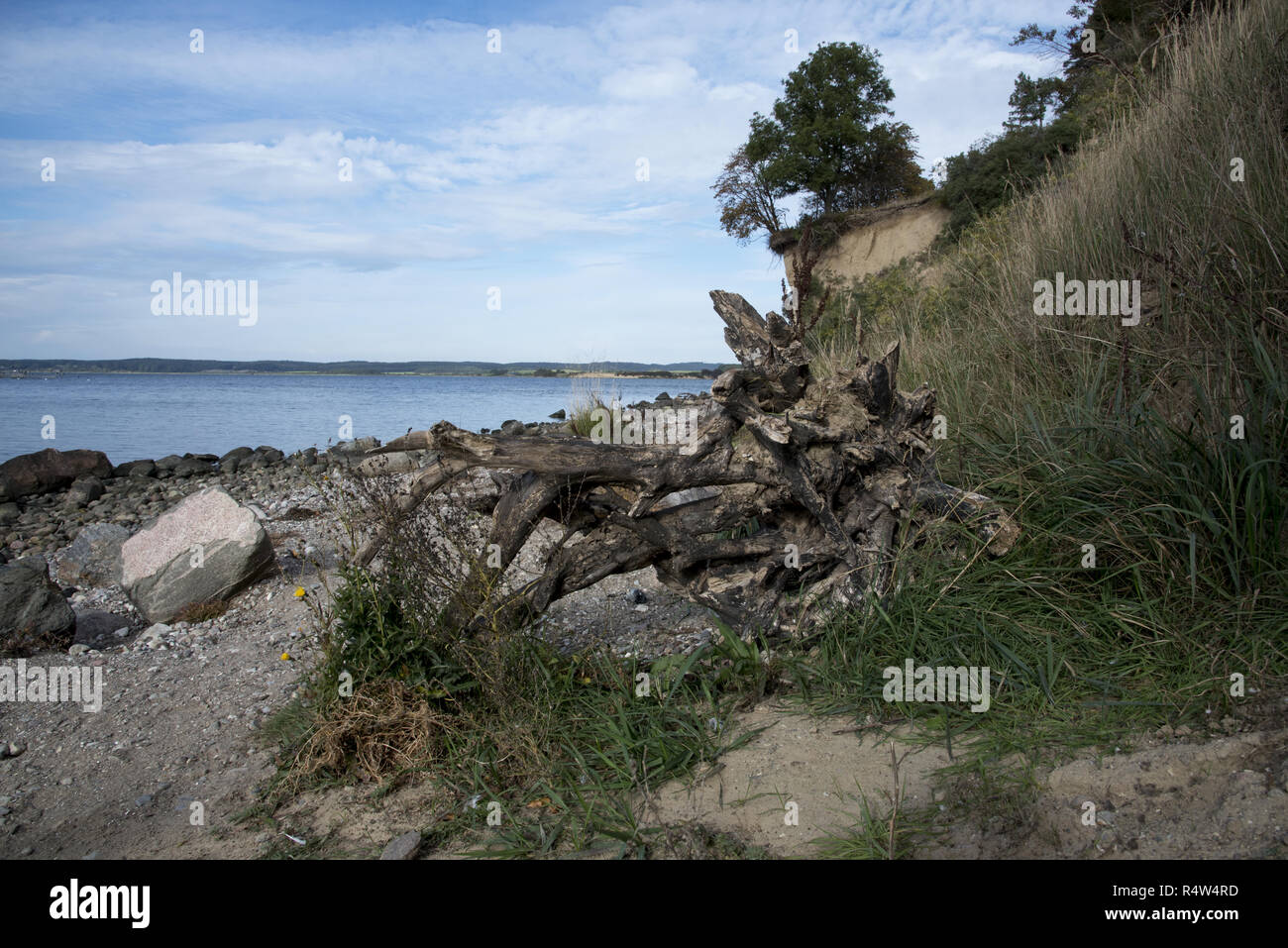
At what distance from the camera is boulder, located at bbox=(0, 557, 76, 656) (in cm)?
528

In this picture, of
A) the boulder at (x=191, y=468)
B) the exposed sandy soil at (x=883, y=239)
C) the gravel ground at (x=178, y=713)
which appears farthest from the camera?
the exposed sandy soil at (x=883, y=239)

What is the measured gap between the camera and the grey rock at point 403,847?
9.54ft

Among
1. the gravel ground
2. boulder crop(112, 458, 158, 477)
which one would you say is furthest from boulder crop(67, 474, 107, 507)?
the gravel ground

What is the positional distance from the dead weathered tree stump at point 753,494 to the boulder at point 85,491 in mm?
11083

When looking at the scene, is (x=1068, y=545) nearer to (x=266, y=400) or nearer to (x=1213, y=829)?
(x=1213, y=829)

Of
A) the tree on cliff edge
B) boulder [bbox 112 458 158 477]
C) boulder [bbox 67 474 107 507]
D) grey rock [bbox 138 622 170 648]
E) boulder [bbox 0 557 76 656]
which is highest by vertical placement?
the tree on cliff edge

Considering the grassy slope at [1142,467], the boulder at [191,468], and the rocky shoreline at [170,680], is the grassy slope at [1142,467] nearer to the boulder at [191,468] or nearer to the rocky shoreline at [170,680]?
the rocky shoreline at [170,680]

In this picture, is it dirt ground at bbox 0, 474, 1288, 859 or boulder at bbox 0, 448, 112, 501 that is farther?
boulder at bbox 0, 448, 112, 501

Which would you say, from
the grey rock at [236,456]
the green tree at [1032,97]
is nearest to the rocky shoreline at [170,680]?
the grey rock at [236,456]

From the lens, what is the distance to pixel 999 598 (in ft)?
12.6

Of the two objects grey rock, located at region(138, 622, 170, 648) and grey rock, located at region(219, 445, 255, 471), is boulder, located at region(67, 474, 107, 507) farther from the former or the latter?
grey rock, located at region(138, 622, 170, 648)

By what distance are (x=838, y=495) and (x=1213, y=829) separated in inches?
87.5

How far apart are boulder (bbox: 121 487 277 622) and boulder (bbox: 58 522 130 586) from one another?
0.78 meters
